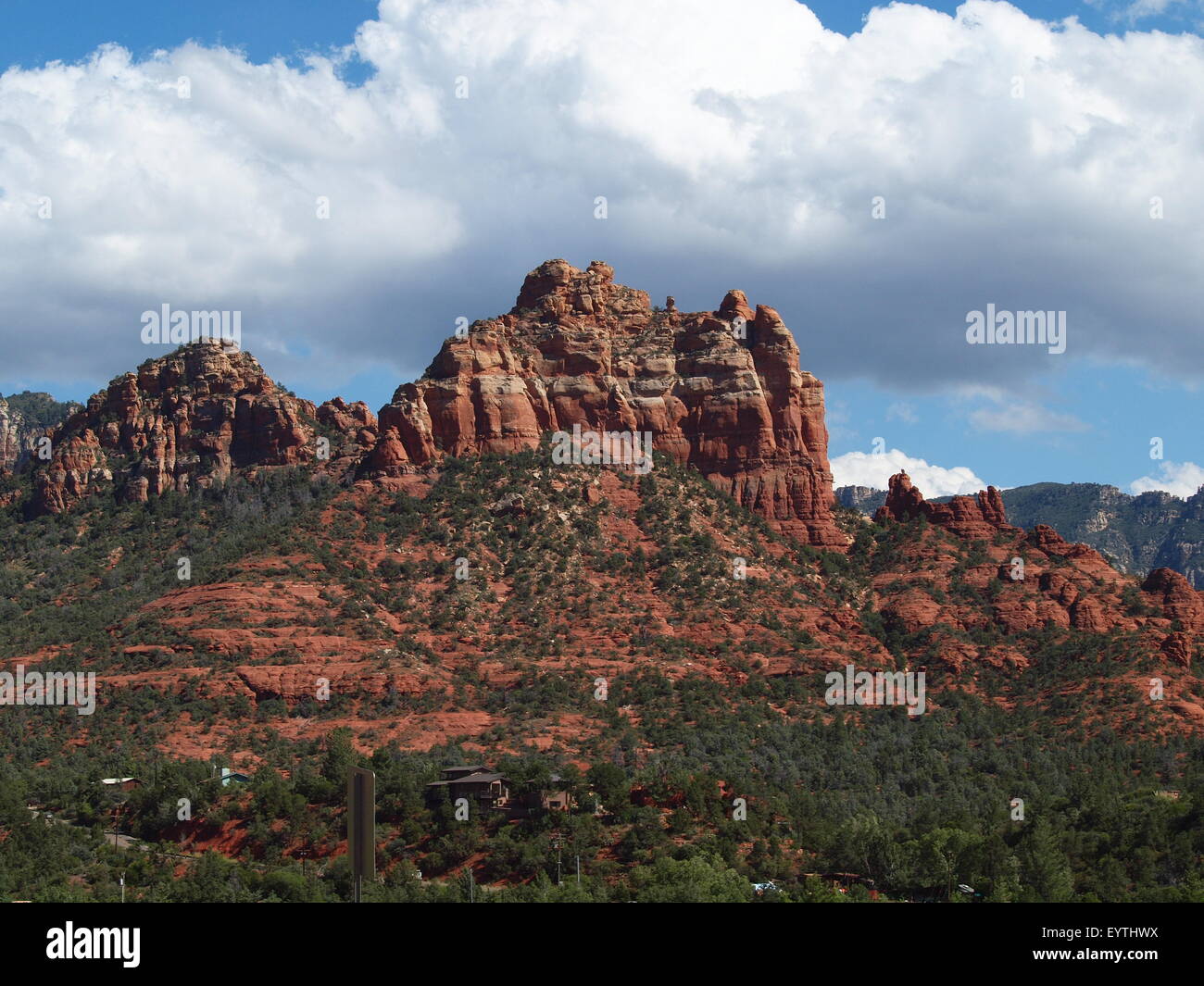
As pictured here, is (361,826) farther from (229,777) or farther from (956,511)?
(956,511)

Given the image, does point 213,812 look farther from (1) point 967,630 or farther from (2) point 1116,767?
(1) point 967,630

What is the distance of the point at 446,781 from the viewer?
7656cm

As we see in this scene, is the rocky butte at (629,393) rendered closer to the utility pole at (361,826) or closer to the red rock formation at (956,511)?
the red rock formation at (956,511)

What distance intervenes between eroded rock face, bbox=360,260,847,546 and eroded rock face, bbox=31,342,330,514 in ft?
85.3

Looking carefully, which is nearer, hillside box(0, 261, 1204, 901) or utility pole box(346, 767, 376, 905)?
utility pole box(346, 767, 376, 905)

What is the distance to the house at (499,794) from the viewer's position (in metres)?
72.8

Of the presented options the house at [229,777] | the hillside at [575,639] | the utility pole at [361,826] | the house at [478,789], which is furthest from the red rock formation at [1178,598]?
the utility pole at [361,826]

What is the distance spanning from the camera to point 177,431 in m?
162

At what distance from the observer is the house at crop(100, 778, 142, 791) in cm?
8181

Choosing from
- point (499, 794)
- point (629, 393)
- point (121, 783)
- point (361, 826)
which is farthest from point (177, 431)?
point (361, 826)

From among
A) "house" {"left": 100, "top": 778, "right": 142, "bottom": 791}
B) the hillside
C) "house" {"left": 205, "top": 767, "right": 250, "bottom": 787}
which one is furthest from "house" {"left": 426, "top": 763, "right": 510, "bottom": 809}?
"house" {"left": 100, "top": 778, "right": 142, "bottom": 791}

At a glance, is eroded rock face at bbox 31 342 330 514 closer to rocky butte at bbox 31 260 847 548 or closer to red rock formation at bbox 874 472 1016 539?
rocky butte at bbox 31 260 847 548

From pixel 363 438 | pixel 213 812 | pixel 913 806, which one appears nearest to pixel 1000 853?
pixel 913 806
